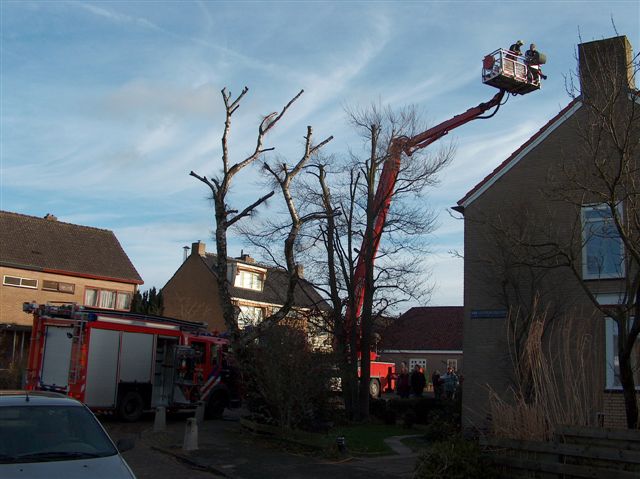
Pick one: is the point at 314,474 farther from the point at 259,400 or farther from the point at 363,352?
the point at 363,352

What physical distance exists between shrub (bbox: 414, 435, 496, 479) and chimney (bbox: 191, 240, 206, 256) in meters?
39.5

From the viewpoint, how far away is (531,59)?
73.5 ft

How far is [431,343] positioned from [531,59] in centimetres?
2785

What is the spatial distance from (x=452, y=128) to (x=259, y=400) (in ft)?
Result: 39.6

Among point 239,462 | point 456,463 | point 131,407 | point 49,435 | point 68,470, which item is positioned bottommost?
point 239,462

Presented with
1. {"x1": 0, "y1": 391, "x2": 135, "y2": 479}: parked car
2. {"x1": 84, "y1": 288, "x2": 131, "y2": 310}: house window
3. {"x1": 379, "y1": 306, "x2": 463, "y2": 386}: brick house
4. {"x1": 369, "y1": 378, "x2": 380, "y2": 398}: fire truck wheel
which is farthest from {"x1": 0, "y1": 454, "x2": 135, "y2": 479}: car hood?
{"x1": 379, "y1": 306, "x2": 463, "y2": 386}: brick house

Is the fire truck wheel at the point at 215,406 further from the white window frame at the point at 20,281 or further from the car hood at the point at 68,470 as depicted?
the white window frame at the point at 20,281

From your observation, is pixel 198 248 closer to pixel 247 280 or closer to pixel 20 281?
pixel 247 280

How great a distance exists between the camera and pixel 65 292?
37562 mm

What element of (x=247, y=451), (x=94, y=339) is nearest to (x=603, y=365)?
(x=247, y=451)

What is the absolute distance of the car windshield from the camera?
6496 millimetres

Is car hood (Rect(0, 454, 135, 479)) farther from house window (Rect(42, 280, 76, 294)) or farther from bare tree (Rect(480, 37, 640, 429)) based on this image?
house window (Rect(42, 280, 76, 294))

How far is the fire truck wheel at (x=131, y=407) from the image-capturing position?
59.6ft

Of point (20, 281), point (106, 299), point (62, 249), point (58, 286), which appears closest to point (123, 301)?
point (106, 299)
